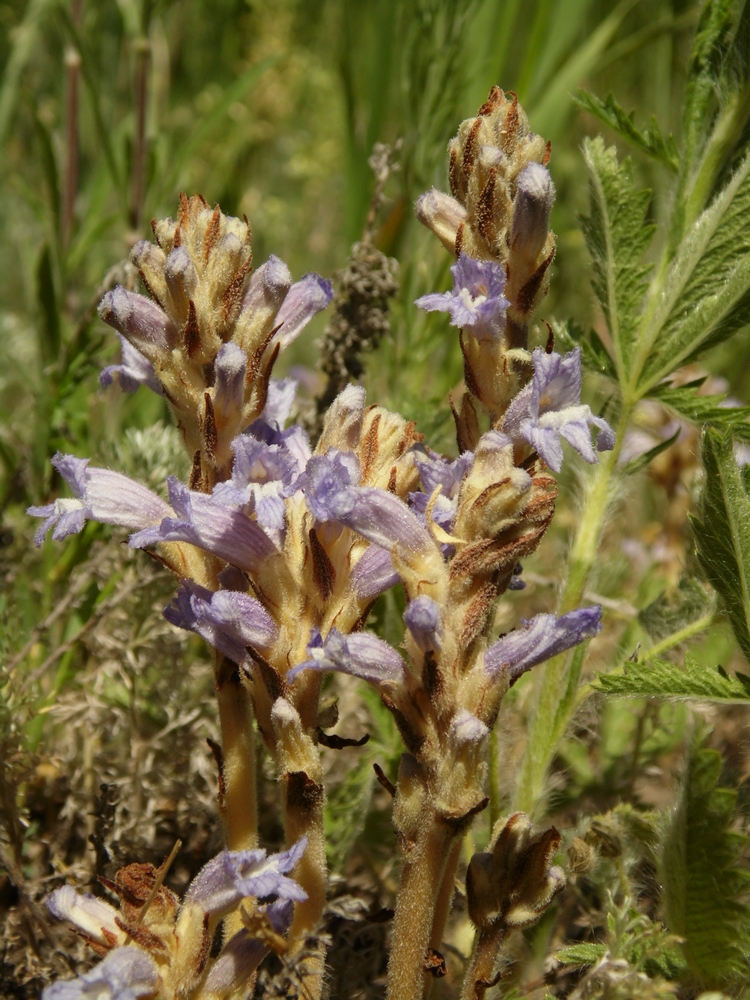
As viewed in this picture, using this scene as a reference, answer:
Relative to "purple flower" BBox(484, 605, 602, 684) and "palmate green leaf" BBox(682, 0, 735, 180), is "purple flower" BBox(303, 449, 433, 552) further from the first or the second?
"palmate green leaf" BBox(682, 0, 735, 180)

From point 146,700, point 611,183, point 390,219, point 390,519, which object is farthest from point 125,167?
point 390,519

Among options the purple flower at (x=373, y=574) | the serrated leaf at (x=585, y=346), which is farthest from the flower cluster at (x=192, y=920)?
the serrated leaf at (x=585, y=346)

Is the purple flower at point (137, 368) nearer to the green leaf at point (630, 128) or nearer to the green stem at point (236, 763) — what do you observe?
the green stem at point (236, 763)

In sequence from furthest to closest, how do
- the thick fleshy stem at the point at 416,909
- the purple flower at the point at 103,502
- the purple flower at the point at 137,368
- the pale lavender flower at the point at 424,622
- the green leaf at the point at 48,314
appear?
1. the green leaf at the point at 48,314
2. the purple flower at the point at 137,368
3. the purple flower at the point at 103,502
4. the thick fleshy stem at the point at 416,909
5. the pale lavender flower at the point at 424,622

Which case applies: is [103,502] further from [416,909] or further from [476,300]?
[416,909]

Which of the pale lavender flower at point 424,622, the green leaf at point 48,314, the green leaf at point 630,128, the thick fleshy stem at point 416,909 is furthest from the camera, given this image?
the green leaf at point 48,314

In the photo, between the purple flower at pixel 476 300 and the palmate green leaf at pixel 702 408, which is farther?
the palmate green leaf at pixel 702 408

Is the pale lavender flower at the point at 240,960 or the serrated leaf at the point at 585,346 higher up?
the serrated leaf at the point at 585,346
